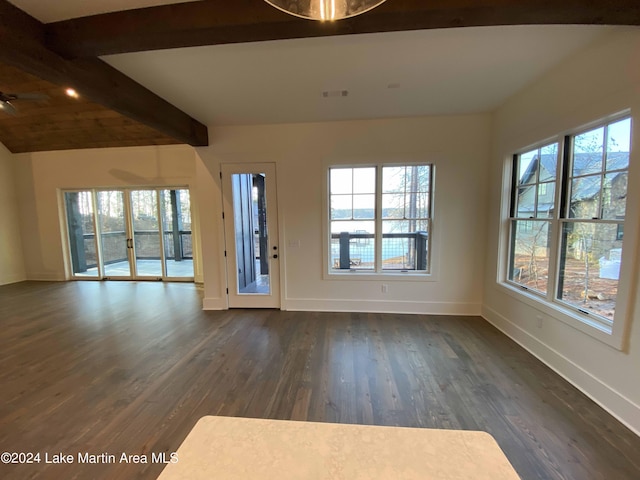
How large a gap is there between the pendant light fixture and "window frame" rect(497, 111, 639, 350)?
7.29 ft

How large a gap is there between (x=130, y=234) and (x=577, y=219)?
7715 mm

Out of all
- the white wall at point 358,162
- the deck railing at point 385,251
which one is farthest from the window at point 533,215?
the deck railing at point 385,251

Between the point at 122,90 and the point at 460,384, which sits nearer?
the point at 460,384

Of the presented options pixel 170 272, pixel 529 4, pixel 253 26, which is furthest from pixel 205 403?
pixel 170 272

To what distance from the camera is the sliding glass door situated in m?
6.13

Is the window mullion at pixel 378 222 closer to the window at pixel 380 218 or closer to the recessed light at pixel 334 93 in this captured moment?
the window at pixel 380 218

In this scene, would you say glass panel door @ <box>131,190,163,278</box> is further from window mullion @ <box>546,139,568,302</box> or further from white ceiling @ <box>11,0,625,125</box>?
window mullion @ <box>546,139,568,302</box>

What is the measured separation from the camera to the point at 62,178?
602 centimetres

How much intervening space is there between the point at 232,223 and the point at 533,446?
3979mm

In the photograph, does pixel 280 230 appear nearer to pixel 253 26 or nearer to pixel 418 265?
pixel 418 265

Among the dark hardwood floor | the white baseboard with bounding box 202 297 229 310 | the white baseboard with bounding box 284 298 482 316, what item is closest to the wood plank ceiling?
the dark hardwood floor

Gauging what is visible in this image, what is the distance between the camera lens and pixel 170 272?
6.29m

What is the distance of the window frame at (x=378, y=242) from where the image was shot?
12.7 ft

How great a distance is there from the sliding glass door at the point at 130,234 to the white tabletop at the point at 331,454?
606 centimetres
